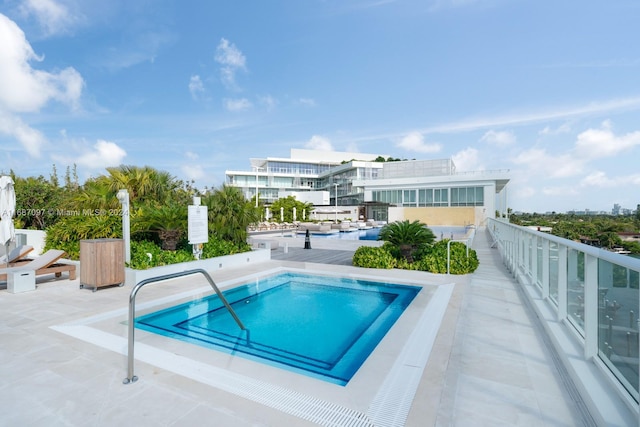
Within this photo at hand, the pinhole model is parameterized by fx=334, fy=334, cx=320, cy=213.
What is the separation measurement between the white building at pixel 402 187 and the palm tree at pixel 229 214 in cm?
1177

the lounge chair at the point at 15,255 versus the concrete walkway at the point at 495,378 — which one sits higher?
the lounge chair at the point at 15,255

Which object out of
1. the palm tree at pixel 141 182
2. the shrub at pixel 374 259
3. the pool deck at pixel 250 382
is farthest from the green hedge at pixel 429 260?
the palm tree at pixel 141 182

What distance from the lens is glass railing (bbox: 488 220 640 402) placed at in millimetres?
2367

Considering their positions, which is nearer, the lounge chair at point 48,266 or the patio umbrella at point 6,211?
the lounge chair at point 48,266

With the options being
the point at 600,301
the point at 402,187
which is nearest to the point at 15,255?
the point at 600,301

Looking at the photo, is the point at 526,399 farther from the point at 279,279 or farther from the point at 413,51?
the point at 413,51

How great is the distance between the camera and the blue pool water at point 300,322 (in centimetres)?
417

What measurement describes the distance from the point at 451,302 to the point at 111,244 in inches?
274

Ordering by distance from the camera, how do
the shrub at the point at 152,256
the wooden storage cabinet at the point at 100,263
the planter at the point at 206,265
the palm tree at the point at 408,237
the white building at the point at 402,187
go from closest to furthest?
the wooden storage cabinet at the point at 100,263
the planter at the point at 206,265
the shrub at the point at 152,256
the palm tree at the point at 408,237
the white building at the point at 402,187

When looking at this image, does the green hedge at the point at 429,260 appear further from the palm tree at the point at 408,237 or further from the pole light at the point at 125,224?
the pole light at the point at 125,224

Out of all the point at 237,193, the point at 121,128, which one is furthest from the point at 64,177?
the point at 237,193

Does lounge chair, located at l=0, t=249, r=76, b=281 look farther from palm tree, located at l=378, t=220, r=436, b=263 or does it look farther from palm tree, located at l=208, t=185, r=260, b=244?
palm tree, located at l=378, t=220, r=436, b=263

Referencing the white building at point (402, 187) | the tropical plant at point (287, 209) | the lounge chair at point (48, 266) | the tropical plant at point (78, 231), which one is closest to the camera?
the lounge chair at point (48, 266)

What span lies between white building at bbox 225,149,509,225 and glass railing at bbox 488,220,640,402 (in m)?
20.2
